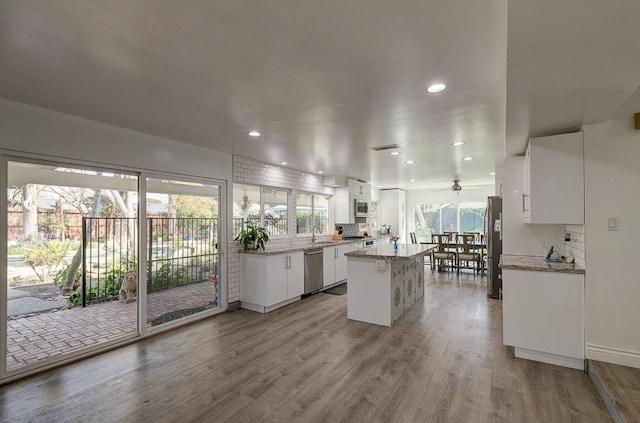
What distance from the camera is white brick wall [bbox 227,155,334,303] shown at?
15.9 feet

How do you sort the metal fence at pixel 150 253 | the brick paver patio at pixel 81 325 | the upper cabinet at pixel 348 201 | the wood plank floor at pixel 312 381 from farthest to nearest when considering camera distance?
1. the upper cabinet at pixel 348 201
2. the metal fence at pixel 150 253
3. the brick paver patio at pixel 81 325
4. the wood plank floor at pixel 312 381

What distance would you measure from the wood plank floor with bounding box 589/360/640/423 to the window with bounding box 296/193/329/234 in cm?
480

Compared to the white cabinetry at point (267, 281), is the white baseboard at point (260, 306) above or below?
below

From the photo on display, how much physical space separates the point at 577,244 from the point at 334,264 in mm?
3978

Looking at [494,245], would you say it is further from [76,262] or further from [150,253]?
[76,262]

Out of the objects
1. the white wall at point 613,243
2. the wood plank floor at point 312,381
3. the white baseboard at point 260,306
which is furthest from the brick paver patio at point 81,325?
the white wall at point 613,243

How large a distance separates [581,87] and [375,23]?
1492 millimetres

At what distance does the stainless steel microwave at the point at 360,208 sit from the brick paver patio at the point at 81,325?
158 inches

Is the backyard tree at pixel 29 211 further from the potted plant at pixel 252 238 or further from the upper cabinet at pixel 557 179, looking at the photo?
the upper cabinet at pixel 557 179

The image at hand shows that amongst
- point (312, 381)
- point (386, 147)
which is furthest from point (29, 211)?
point (386, 147)

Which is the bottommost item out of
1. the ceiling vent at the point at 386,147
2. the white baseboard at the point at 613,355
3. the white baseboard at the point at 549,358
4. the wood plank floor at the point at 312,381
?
the wood plank floor at the point at 312,381

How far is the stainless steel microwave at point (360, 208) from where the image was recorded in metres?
7.55

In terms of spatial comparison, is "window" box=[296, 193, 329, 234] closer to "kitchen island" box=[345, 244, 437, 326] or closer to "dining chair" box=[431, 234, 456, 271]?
"kitchen island" box=[345, 244, 437, 326]

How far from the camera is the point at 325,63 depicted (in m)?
2.04
